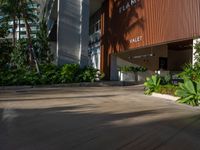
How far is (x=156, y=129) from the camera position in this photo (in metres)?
9.04

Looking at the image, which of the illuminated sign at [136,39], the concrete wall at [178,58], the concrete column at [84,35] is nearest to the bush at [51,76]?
the concrete column at [84,35]

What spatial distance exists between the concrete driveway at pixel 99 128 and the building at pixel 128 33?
6.16 meters

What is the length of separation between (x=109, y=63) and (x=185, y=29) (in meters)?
15.9

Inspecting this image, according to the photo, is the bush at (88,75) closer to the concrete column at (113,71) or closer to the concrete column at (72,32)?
the concrete column at (72,32)

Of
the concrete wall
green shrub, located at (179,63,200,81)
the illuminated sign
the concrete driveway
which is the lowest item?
the concrete driveway

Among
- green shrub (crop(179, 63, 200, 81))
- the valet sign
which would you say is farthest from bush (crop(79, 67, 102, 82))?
green shrub (crop(179, 63, 200, 81))

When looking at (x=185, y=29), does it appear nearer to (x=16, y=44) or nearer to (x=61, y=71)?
(x=61, y=71)

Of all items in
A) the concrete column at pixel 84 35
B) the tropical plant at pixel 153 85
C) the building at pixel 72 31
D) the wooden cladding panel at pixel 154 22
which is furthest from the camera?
the concrete column at pixel 84 35

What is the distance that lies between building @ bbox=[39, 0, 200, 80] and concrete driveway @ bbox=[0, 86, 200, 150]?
616 centimetres

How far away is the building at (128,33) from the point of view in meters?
18.3

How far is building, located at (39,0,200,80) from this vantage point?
18297 mm

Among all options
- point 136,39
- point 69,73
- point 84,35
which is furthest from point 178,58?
point 69,73

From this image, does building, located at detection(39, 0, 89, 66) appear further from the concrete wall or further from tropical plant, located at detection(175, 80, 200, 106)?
tropical plant, located at detection(175, 80, 200, 106)

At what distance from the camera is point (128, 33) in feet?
86.6
